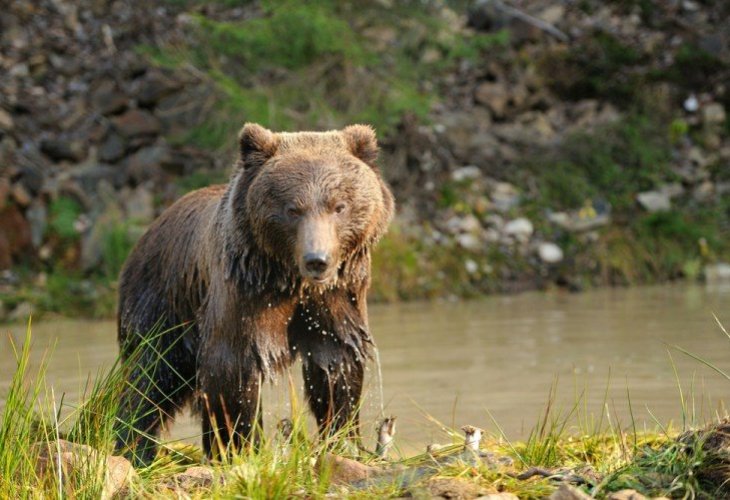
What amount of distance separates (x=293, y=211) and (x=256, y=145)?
478 millimetres

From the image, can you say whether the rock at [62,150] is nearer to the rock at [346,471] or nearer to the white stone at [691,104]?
the white stone at [691,104]

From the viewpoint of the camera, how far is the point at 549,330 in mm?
9984

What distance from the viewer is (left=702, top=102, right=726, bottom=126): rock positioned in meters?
15.8

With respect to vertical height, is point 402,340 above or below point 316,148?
below

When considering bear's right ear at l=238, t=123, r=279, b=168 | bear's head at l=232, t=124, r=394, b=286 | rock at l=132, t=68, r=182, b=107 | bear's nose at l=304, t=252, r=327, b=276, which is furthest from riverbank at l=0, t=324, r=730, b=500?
rock at l=132, t=68, r=182, b=107

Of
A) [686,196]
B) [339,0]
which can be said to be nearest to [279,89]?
[339,0]

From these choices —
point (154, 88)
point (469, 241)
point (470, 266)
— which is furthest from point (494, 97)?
point (154, 88)

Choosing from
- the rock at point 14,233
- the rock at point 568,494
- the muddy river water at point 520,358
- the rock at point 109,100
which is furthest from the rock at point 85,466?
the rock at point 109,100

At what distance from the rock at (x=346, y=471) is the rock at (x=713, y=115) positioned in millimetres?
13099

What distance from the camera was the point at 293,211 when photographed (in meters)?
4.65

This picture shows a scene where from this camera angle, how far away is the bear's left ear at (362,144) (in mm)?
5055

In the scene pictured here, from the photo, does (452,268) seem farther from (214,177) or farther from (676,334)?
(676,334)

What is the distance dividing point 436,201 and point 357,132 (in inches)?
360

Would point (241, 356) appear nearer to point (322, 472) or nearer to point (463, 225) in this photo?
point (322, 472)
